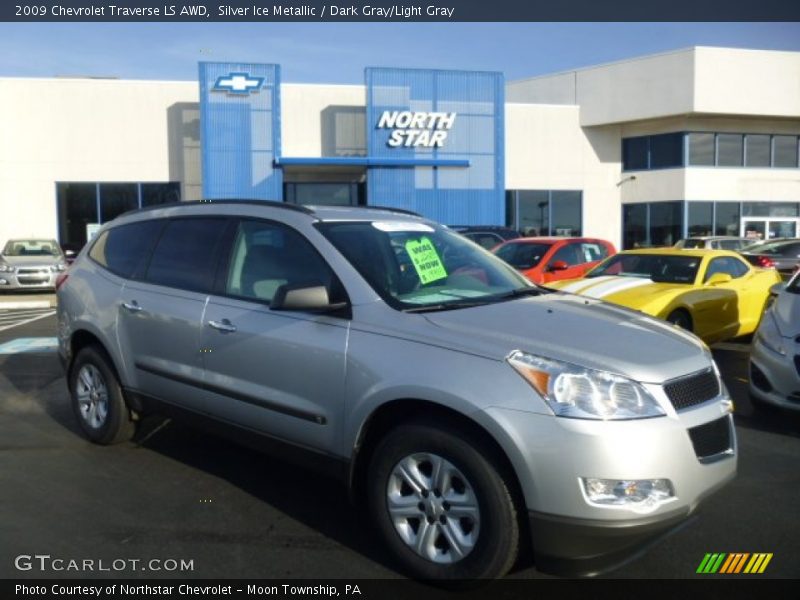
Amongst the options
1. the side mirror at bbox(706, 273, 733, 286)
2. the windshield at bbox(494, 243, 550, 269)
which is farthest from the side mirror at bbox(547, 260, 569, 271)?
the side mirror at bbox(706, 273, 733, 286)

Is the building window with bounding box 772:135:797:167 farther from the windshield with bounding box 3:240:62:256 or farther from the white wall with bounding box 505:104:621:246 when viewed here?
the windshield with bounding box 3:240:62:256

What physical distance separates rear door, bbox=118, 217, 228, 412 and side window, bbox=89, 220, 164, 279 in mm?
129

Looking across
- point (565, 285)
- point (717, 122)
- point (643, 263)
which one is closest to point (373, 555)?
point (565, 285)

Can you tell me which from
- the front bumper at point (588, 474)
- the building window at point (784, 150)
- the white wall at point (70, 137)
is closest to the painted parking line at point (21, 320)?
the front bumper at point (588, 474)

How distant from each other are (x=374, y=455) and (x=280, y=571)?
0.72m

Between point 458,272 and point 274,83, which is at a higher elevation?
point 274,83

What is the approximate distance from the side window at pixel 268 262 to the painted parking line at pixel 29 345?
6421 millimetres

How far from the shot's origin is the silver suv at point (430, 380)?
10.2 feet

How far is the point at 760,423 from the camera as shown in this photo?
6.19 metres

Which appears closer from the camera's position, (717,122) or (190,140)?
(190,140)

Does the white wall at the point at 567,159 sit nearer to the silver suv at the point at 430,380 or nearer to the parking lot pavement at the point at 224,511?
the parking lot pavement at the point at 224,511

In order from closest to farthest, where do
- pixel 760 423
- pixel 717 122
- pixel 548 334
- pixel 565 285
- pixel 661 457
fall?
pixel 661 457 < pixel 548 334 < pixel 760 423 < pixel 565 285 < pixel 717 122

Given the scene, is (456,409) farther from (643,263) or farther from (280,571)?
(643,263)
